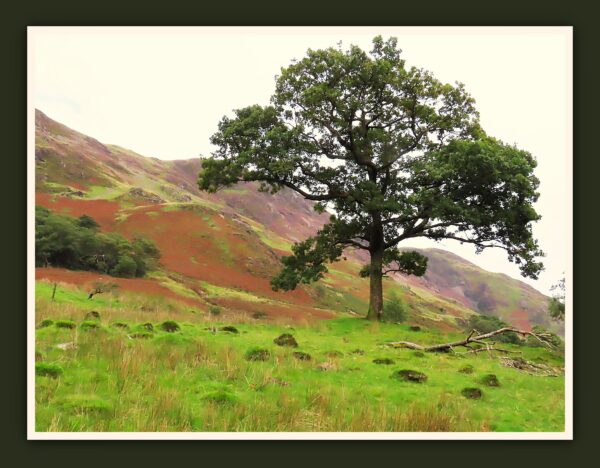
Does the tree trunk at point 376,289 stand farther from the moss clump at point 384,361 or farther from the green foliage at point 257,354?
the green foliage at point 257,354

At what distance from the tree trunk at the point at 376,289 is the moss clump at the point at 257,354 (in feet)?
49.3

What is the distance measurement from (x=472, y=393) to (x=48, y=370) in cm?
1107

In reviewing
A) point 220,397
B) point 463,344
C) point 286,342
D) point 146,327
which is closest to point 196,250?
point 146,327

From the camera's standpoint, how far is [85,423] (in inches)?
317

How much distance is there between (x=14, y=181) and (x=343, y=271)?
131479mm

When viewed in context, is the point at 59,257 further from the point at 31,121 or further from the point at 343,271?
the point at 343,271

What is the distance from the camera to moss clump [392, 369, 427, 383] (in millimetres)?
13087

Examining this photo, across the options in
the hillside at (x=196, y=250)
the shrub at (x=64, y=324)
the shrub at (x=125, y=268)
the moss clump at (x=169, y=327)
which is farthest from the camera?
the hillside at (x=196, y=250)

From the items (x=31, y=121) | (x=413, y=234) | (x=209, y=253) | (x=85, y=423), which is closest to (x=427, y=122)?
(x=413, y=234)

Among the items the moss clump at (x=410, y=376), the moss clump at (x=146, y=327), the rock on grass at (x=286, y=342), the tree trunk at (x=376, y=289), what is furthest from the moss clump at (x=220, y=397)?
the tree trunk at (x=376, y=289)

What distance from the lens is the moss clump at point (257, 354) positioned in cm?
1395

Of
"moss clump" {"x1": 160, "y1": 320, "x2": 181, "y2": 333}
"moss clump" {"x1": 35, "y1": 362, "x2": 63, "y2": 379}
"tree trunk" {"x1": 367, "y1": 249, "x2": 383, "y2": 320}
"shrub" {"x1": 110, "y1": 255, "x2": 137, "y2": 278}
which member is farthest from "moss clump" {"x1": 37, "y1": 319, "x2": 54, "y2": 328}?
"shrub" {"x1": 110, "y1": 255, "x2": 137, "y2": 278}

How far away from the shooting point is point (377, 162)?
96.1 feet

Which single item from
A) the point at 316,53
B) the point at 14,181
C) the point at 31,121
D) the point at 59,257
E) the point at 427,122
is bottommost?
the point at 59,257
